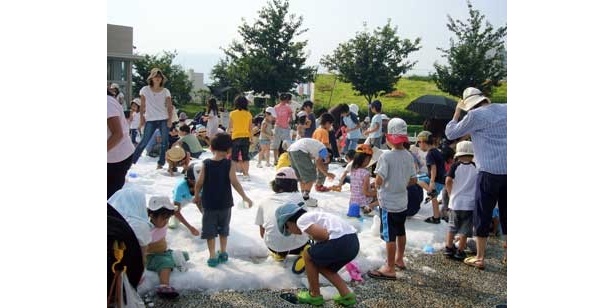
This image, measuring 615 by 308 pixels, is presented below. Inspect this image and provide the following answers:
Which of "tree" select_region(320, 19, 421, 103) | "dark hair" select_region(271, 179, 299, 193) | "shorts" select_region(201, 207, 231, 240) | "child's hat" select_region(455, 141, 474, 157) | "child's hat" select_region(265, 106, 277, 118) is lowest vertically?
"shorts" select_region(201, 207, 231, 240)

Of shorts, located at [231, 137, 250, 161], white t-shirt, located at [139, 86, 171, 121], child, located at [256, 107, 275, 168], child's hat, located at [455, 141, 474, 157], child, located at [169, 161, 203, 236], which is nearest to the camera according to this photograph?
child, located at [169, 161, 203, 236]

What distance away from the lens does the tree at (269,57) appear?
4125 mm

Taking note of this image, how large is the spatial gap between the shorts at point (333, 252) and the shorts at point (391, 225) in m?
0.57

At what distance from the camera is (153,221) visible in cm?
304

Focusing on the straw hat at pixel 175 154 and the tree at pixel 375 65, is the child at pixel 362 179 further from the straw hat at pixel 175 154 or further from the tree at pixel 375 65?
the tree at pixel 375 65

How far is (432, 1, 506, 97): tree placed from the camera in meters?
6.29

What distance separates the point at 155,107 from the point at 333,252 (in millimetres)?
3107

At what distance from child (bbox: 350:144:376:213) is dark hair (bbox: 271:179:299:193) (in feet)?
3.45

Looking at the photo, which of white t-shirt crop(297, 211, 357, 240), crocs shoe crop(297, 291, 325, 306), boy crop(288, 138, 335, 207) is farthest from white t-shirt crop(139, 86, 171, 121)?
crocs shoe crop(297, 291, 325, 306)

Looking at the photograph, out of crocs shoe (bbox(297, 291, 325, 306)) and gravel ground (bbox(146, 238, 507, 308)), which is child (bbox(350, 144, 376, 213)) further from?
crocs shoe (bbox(297, 291, 325, 306))

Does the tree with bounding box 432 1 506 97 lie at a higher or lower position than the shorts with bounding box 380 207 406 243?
higher

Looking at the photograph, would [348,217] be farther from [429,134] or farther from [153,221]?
[153,221]

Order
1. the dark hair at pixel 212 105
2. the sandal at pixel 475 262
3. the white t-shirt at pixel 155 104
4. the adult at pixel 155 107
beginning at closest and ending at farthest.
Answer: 1. the sandal at pixel 475 262
2. the adult at pixel 155 107
3. the white t-shirt at pixel 155 104
4. the dark hair at pixel 212 105

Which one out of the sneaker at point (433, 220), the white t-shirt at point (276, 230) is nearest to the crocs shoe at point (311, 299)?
the white t-shirt at point (276, 230)
